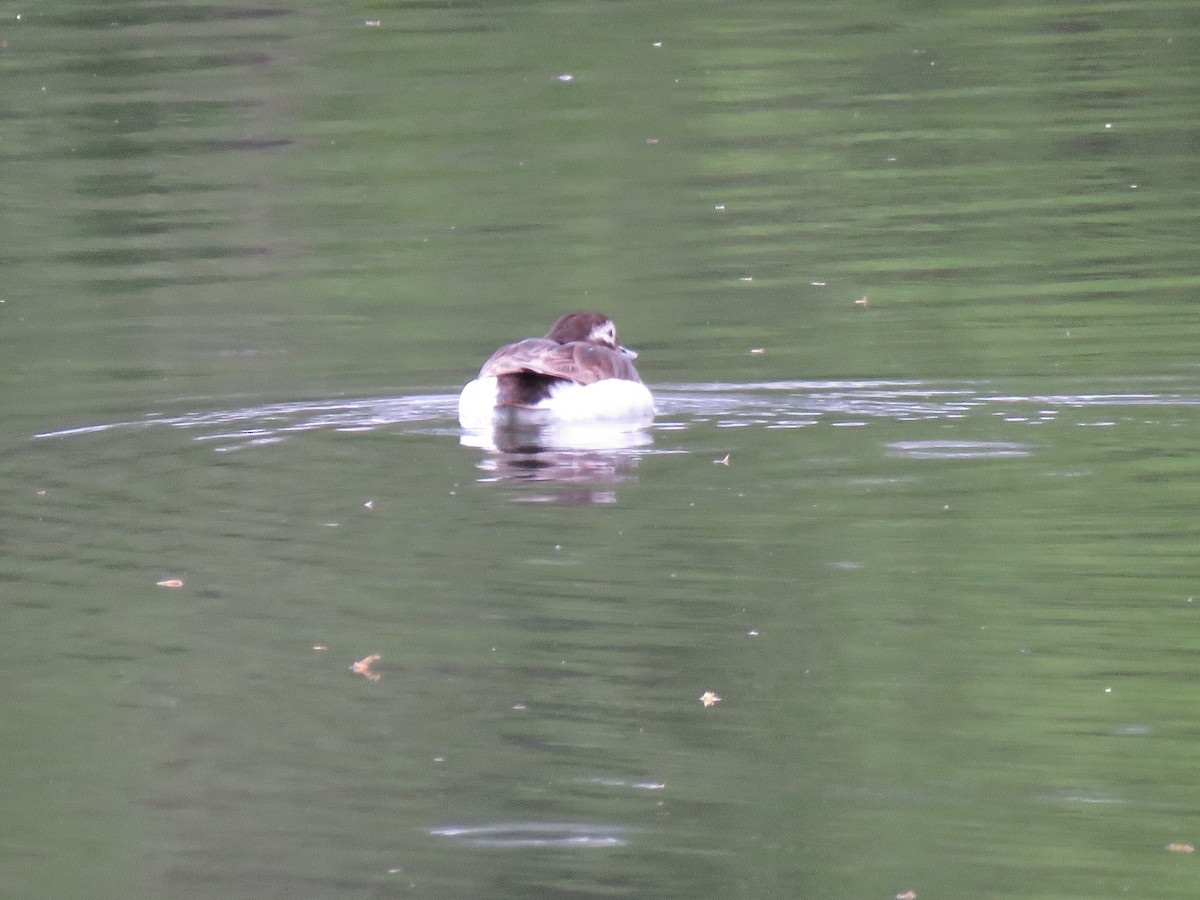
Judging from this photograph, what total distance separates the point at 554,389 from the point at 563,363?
150mm

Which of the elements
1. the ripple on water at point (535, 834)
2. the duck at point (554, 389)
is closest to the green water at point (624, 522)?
the ripple on water at point (535, 834)

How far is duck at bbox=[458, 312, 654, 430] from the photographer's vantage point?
466 inches

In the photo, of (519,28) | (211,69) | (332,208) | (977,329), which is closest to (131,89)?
(211,69)

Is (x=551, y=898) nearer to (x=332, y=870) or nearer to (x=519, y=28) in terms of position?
(x=332, y=870)

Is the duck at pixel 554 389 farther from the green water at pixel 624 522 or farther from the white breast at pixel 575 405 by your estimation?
the green water at pixel 624 522

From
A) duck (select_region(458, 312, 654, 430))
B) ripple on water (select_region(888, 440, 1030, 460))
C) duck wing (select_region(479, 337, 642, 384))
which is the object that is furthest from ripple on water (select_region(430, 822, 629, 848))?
duck wing (select_region(479, 337, 642, 384))

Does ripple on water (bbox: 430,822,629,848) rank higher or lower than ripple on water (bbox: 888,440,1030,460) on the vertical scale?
lower

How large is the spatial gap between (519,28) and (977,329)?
46.2 feet

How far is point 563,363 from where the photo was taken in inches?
478

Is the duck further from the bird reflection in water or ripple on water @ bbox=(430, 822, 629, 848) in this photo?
ripple on water @ bbox=(430, 822, 629, 848)

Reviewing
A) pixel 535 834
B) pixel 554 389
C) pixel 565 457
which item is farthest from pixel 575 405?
pixel 535 834

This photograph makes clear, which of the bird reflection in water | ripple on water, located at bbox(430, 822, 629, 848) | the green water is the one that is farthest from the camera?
the bird reflection in water

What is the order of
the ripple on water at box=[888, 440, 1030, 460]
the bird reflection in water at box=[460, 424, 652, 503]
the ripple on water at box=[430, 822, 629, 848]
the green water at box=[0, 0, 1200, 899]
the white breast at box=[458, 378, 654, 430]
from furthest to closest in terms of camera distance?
1. the white breast at box=[458, 378, 654, 430]
2. the ripple on water at box=[888, 440, 1030, 460]
3. the bird reflection in water at box=[460, 424, 652, 503]
4. the green water at box=[0, 0, 1200, 899]
5. the ripple on water at box=[430, 822, 629, 848]

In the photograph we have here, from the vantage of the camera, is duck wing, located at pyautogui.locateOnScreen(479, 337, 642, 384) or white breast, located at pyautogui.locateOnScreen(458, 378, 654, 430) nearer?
white breast, located at pyautogui.locateOnScreen(458, 378, 654, 430)
